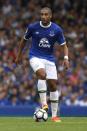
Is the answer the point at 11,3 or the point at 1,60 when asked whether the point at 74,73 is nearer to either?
the point at 1,60

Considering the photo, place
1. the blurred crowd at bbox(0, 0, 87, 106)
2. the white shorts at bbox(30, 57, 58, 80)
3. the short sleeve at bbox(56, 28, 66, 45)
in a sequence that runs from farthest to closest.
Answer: the blurred crowd at bbox(0, 0, 87, 106), the short sleeve at bbox(56, 28, 66, 45), the white shorts at bbox(30, 57, 58, 80)

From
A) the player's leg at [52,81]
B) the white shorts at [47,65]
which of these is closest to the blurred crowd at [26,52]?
the player's leg at [52,81]

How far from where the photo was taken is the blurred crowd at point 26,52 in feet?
68.1

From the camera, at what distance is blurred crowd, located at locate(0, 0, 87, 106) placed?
20.8m

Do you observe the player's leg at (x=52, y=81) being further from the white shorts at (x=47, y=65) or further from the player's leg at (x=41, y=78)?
the player's leg at (x=41, y=78)

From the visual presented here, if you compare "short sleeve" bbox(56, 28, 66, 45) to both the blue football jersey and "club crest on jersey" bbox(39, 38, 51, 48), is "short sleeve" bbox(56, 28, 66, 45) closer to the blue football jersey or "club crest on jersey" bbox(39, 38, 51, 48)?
the blue football jersey

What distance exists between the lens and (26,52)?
903 inches

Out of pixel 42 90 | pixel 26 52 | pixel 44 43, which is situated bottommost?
pixel 26 52

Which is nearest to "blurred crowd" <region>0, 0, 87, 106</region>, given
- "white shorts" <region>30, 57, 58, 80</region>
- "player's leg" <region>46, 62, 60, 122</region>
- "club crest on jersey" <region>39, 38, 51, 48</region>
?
"player's leg" <region>46, 62, 60, 122</region>

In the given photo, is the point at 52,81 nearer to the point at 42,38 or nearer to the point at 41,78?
the point at 41,78

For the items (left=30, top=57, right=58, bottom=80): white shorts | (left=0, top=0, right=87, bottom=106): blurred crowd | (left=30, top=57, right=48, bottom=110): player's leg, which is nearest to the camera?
(left=30, top=57, right=48, bottom=110): player's leg

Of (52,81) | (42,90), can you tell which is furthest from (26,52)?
(42,90)

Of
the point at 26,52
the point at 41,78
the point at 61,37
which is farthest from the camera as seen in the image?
the point at 26,52

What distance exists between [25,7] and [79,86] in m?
5.31
